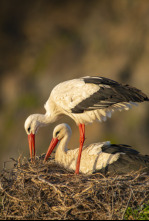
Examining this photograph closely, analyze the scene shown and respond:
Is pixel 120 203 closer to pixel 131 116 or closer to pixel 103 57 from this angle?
pixel 131 116

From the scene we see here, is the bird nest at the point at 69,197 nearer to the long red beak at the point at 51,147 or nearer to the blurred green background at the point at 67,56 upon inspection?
the long red beak at the point at 51,147

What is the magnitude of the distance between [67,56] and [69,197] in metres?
9.00

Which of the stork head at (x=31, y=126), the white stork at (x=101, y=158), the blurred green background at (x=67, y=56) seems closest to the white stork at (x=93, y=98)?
the white stork at (x=101, y=158)

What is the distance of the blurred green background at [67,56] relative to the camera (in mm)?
10938

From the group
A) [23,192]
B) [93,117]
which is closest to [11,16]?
[93,117]

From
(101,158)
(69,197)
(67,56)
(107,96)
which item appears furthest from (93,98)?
(67,56)

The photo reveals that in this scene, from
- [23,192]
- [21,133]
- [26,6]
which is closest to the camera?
[23,192]

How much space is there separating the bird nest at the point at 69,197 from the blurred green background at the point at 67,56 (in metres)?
6.10

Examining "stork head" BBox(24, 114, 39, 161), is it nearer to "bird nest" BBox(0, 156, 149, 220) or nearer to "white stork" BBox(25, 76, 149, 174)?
"white stork" BBox(25, 76, 149, 174)

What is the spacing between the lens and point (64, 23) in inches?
519

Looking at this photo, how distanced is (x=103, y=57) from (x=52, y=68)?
171cm

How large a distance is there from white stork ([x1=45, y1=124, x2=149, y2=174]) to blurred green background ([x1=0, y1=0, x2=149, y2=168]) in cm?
469

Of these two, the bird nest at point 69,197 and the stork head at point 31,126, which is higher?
the stork head at point 31,126

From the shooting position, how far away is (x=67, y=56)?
1275 cm
